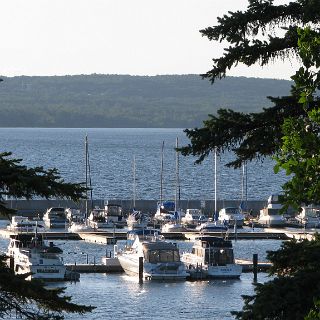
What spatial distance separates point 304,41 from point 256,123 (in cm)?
612

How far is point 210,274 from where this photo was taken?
65438 mm

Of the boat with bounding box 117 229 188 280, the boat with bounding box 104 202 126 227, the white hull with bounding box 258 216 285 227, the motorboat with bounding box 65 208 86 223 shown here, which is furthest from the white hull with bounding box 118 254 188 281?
the white hull with bounding box 258 216 285 227

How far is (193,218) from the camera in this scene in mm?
97812

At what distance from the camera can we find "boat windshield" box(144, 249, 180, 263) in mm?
65062

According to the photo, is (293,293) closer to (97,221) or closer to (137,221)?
(97,221)

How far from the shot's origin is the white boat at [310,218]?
3804 inches

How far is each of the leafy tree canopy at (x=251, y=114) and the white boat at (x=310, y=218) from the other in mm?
75702

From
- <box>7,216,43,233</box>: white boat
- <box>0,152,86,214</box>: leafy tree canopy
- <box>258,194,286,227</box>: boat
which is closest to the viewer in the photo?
<box>0,152,86,214</box>: leafy tree canopy

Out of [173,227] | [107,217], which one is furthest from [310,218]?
[107,217]

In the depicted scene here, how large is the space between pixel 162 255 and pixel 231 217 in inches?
Answer: 1311

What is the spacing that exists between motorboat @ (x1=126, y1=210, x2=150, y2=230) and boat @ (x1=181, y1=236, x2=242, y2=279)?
27.1m

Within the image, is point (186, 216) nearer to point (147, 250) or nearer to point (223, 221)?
point (223, 221)

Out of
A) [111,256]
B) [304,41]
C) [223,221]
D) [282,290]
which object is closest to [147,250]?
[111,256]

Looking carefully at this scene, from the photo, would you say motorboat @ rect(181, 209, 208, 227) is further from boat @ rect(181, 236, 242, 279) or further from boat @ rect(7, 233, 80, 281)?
boat @ rect(7, 233, 80, 281)
